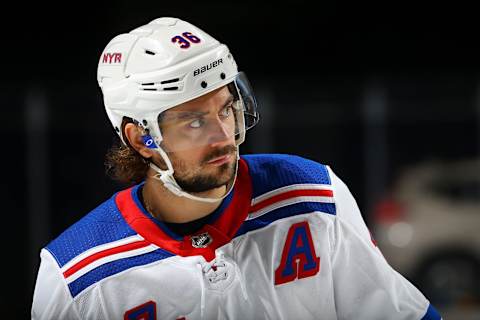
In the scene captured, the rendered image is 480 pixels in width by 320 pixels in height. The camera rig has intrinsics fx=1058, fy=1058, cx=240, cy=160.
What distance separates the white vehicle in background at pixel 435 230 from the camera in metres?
7.09

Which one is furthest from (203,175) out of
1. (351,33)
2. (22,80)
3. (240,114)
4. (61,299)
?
(351,33)

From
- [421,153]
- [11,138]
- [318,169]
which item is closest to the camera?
[318,169]

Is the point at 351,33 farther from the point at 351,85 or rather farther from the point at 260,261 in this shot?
the point at 260,261

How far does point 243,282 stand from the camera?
264cm

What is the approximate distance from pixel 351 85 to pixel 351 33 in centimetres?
208

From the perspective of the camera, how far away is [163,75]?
8.39 ft

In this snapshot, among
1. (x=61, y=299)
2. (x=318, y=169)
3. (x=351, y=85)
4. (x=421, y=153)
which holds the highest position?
(x=318, y=169)

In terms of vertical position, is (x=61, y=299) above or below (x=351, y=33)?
above

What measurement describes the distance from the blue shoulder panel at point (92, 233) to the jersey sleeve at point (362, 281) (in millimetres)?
526

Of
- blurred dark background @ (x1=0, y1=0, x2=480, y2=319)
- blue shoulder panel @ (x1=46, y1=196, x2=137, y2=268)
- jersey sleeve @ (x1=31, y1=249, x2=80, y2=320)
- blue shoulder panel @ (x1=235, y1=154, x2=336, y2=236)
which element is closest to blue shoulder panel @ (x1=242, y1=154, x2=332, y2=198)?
blue shoulder panel @ (x1=235, y1=154, x2=336, y2=236)

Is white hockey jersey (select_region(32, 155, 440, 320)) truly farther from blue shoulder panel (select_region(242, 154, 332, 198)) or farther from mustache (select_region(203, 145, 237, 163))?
mustache (select_region(203, 145, 237, 163))

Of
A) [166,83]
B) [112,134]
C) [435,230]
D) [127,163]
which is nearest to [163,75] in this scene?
[166,83]

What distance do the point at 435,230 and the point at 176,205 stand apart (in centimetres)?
486

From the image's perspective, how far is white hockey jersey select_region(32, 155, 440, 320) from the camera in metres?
2.65
